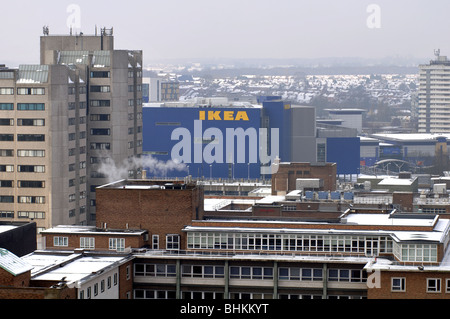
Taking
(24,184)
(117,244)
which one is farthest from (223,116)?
(117,244)

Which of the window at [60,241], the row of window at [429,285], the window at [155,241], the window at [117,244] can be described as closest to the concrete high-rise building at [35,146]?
the window at [60,241]

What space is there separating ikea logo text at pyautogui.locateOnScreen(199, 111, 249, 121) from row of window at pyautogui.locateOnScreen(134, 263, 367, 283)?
3734 inches

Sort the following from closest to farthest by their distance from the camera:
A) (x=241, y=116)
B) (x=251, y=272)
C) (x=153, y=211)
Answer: (x=251, y=272) < (x=153, y=211) < (x=241, y=116)

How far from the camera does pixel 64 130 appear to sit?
7506cm

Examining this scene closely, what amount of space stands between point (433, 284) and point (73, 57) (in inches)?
1734

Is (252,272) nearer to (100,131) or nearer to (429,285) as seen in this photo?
(429,285)

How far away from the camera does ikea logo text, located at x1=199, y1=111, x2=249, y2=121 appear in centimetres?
14212

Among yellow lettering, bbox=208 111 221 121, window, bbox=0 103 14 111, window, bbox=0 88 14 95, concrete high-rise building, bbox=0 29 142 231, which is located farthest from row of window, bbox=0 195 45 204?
yellow lettering, bbox=208 111 221 121

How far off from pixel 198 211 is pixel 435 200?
3222cm

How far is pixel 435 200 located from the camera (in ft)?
265

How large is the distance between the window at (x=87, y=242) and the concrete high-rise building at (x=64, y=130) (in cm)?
2269

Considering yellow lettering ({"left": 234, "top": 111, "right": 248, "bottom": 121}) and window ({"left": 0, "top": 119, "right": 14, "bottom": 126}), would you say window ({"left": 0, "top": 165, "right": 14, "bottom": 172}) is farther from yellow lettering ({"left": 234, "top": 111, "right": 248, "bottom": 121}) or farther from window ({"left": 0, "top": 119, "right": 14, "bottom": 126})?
yellow lettering ({"left": 234, "top": 111, "right": 248, "bottom": 121})

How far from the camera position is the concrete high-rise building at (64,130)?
7344 centimetres
